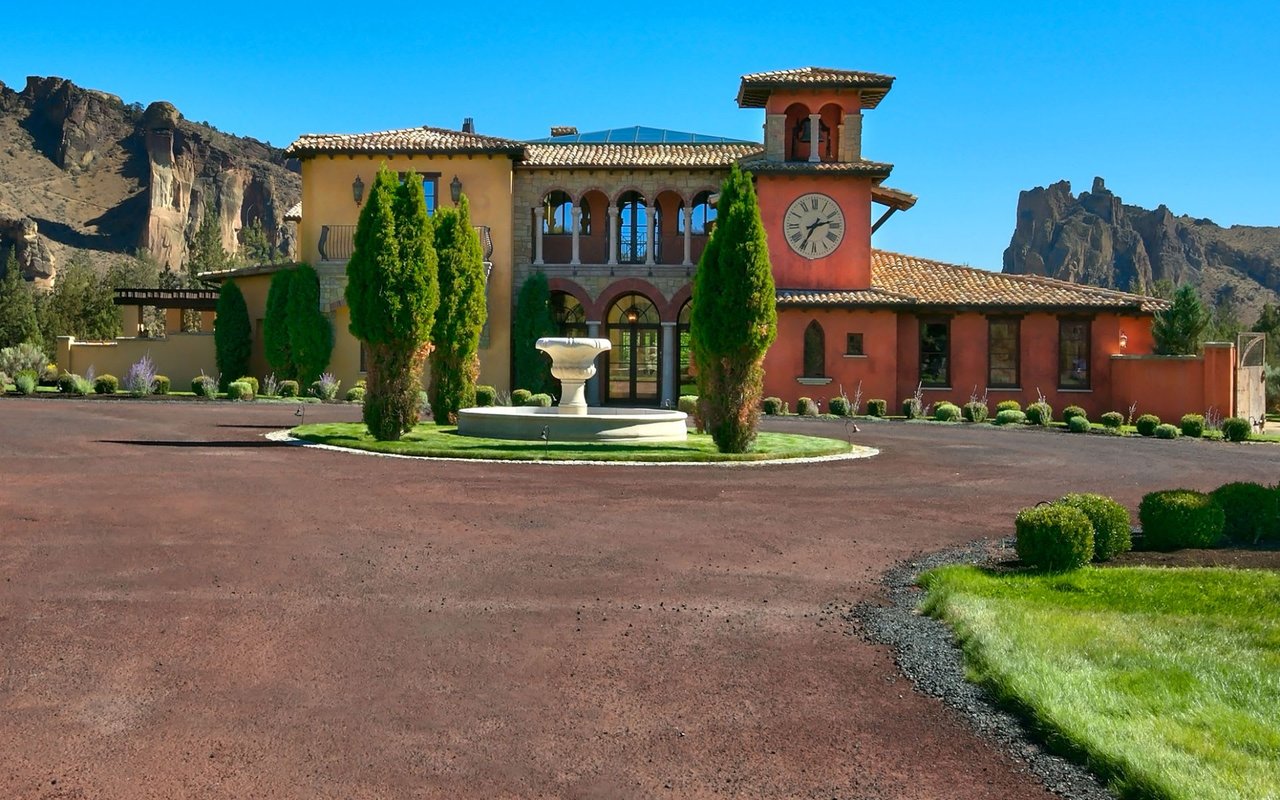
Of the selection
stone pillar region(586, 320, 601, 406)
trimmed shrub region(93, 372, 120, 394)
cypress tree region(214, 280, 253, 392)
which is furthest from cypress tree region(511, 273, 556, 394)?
trimmed shrub region(93, 372, 120, 394)

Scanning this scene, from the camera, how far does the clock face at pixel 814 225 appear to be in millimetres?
33188

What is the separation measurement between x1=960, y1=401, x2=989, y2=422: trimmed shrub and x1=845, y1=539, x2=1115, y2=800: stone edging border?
2159 centimetres

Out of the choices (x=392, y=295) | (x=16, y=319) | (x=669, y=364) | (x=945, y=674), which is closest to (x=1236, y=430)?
(x=669, y=364)

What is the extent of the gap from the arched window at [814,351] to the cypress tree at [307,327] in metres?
15.1

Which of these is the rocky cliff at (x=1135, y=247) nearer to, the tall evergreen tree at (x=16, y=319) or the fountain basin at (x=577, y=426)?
the tall evergreen tree at (x=16, y=319)

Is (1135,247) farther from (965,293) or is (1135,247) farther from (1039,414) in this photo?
(1039,414)

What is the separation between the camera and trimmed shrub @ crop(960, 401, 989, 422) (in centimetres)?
2988

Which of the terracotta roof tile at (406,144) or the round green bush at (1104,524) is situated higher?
the terracotta roof tile at (406,144)

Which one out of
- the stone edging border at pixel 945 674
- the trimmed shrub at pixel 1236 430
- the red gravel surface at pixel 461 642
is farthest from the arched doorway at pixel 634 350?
the stone edging border at pixel 945 674

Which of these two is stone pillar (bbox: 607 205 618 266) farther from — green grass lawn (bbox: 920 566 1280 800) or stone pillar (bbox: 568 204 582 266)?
green grass lawn (bbox: 920 566 1280 800)

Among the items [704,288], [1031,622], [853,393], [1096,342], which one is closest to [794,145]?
[853,393]

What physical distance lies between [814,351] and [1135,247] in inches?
4005

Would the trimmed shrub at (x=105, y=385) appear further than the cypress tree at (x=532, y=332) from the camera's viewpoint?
Yes

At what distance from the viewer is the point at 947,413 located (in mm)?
30188
